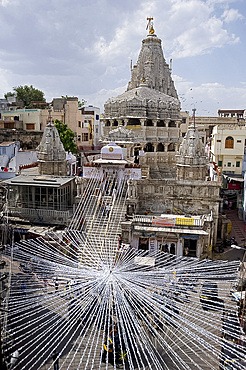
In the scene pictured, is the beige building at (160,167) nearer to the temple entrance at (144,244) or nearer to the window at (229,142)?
the temple entrance at (144,244)

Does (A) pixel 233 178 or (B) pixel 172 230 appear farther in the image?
(A) pixel 233 178

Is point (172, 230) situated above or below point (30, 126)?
below

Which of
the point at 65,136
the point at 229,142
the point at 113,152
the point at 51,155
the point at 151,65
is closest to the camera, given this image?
the point at 113,152

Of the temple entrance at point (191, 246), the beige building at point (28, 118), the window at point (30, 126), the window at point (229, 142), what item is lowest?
the temple entrance at point (191, 246)

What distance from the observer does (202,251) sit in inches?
861

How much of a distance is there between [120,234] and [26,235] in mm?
6576

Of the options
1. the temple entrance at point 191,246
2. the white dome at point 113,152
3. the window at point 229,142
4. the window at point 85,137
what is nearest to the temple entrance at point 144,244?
the temple entrance at point 191,246

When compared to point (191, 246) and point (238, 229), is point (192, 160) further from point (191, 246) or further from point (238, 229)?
point (238, 229)

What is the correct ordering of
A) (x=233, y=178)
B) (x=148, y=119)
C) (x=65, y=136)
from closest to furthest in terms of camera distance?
(x=148, y=119) → (x=233, y=178) → (x=65, y=136)

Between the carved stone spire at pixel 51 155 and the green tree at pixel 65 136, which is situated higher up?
the green tree at pixel 65 136

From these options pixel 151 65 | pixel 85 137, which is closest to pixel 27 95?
pixel 85 137

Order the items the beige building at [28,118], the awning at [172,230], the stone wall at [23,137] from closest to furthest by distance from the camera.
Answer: the awning at [172,230] → the stone wall at [23,137] → the beige building at [28,118]

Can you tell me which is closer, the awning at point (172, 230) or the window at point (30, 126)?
the awning at point (172, 230)

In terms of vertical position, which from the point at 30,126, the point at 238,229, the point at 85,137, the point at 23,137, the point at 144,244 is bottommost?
the point at 238,229
